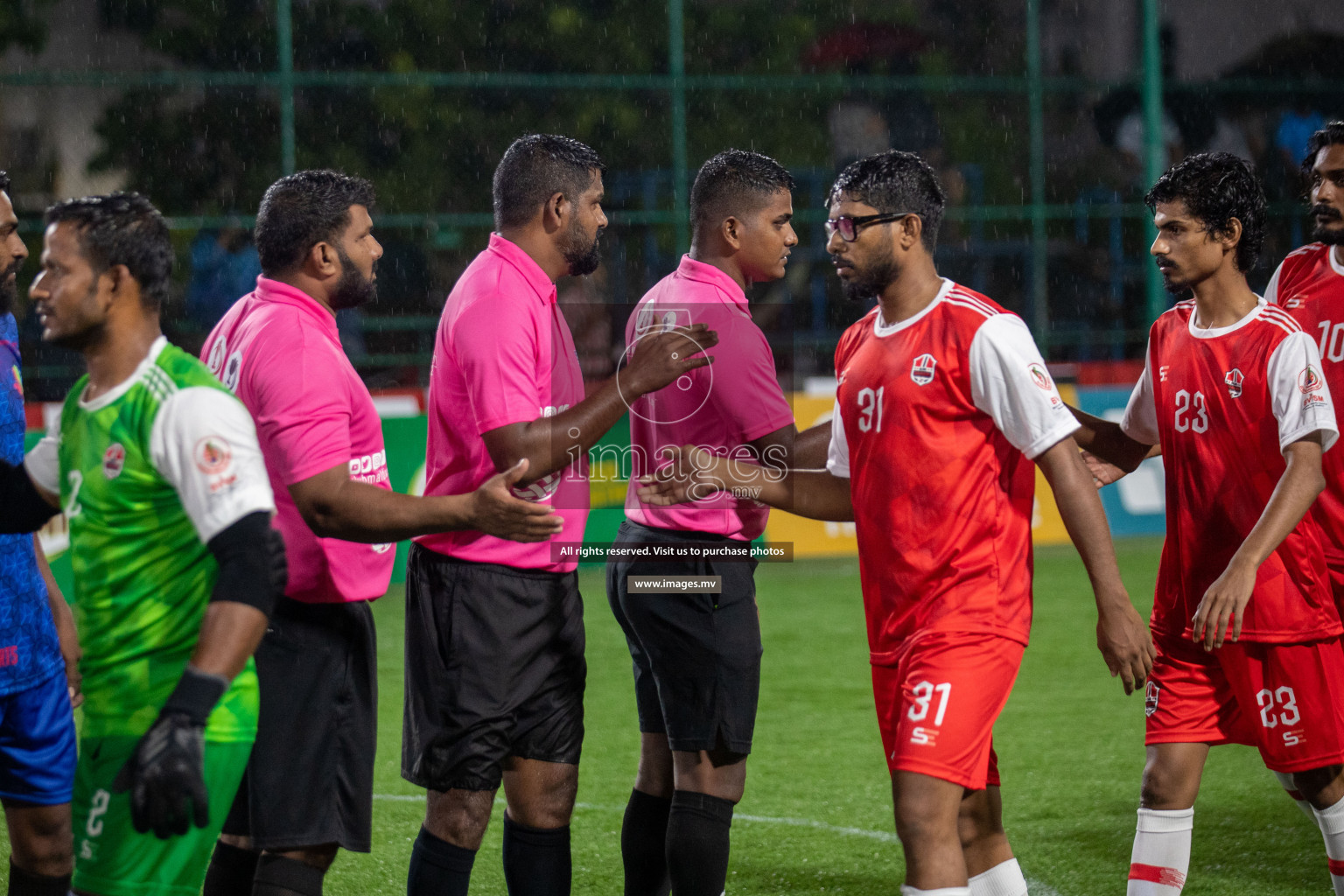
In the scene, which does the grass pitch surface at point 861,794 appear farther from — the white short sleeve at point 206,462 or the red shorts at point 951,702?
the white short sleeve at point 206,462

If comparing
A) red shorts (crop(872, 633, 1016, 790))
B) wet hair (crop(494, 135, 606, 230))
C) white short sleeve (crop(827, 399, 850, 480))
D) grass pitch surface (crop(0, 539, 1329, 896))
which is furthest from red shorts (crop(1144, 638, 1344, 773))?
wet hair (crop(494, 135, 606, 230))

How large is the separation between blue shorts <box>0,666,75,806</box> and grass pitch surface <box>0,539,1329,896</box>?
1360 mm

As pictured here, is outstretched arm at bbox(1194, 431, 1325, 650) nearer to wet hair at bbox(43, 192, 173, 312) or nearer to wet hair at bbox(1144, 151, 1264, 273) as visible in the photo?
wet hair at bbox(1144, 151, 1264, 273)

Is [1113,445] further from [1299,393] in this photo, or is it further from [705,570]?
[705,570]

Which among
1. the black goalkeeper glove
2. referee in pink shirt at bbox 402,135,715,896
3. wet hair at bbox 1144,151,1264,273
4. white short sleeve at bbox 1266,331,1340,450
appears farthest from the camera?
wet hair at bbox 1144,151,1264,273

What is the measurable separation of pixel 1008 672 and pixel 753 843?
2.21 m

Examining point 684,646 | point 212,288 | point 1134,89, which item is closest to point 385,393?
point 212,288

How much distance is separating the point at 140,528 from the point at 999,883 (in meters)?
2.44

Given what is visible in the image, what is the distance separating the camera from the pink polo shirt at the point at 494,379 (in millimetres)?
3812

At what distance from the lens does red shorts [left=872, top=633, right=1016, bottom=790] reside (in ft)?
11.8

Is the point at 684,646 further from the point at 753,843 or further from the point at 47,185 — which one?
the point at 47,185

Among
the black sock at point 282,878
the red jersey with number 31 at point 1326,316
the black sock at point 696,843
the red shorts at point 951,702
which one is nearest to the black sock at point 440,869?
the black sock at point 282,878

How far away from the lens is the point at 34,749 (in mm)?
4020

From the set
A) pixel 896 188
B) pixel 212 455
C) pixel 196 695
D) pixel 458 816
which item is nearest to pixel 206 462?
pixel 212 455
